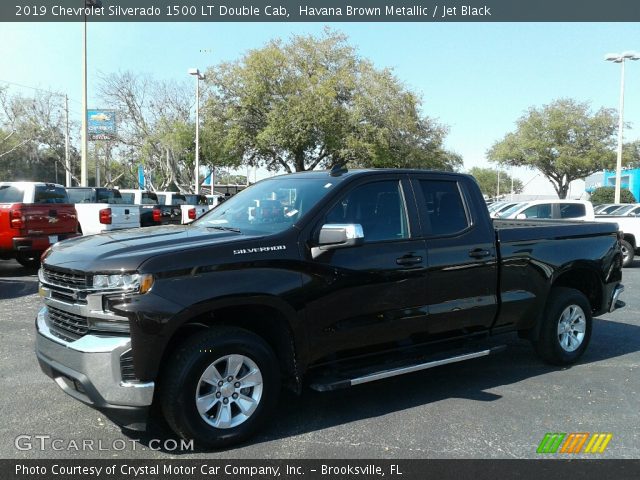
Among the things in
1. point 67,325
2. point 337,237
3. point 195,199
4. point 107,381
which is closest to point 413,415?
point 337,237

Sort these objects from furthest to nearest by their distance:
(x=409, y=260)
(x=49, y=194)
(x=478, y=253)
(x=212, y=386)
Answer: (x=49, y=194) → (x=478, y=253) → (x=409, y=260) → (x=212, y=386)

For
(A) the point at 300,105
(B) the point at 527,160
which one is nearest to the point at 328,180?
(A) the point at 300,105

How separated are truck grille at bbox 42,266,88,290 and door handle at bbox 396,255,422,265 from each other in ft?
7.61

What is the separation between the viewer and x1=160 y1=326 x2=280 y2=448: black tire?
3.53 m

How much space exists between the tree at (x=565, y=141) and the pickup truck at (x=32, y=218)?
111ft

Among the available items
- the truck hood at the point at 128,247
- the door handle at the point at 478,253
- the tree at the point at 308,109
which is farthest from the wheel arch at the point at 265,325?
the tree at the point at 308,109

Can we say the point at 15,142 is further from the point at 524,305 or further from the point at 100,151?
the point at 524,305

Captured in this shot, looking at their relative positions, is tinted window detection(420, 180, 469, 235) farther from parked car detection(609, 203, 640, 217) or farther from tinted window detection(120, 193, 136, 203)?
tinted window detection(120, 193, 136, 203)

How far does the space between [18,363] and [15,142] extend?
1717 inches

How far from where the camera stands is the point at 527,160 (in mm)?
39125

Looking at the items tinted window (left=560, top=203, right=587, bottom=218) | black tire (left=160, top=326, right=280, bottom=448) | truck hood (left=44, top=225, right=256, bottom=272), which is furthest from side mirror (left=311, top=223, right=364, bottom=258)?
tinted window (left=560, top=203, right=587, bottom=218)

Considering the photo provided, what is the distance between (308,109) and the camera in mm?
27812

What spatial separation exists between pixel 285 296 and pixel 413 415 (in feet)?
4.91
